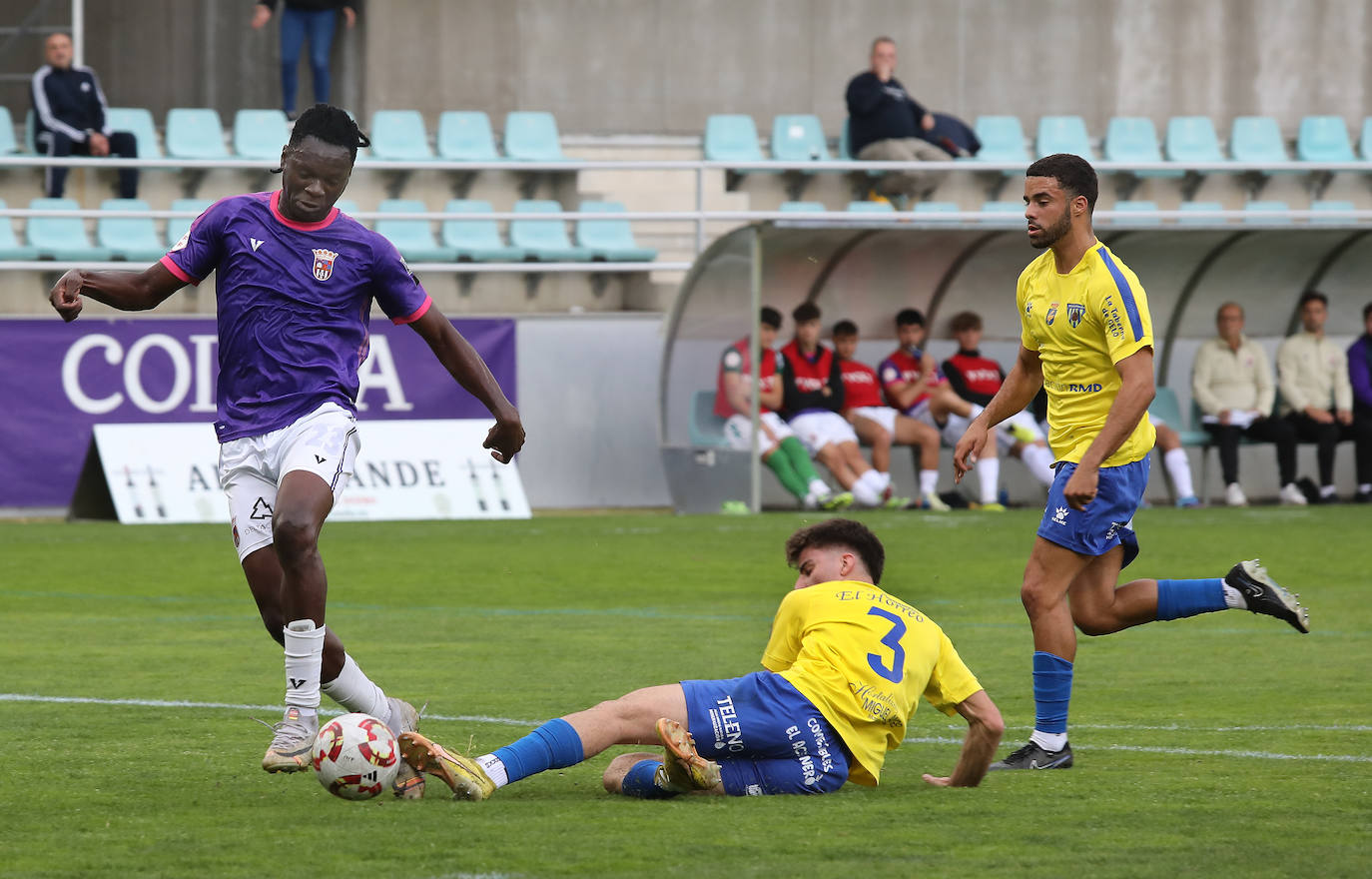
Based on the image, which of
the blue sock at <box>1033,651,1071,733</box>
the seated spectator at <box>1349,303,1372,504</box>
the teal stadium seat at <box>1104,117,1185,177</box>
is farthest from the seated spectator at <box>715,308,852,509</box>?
the blue sock at <box>1033,651,1071,733</box>

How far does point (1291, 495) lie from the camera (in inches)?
709

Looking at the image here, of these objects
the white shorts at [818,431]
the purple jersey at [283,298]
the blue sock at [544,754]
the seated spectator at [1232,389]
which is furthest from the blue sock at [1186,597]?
the seated spectator at [1232,389]

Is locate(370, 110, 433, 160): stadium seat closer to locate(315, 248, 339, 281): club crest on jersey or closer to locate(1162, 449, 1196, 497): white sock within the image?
locate(1162, 449, 1196, 497): white sock

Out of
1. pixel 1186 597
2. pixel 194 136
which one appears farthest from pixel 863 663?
pixel 194 136

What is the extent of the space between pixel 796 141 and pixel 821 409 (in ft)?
17.2

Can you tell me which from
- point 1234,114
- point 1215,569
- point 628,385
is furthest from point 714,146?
point 1215,569

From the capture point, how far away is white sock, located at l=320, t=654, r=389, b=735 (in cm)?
568

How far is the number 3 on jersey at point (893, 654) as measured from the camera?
511 cm

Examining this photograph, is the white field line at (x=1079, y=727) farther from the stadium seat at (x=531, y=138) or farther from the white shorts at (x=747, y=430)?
the stadium seat at (x=531, y=138)

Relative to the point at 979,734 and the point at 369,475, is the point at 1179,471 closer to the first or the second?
the point at 369,475

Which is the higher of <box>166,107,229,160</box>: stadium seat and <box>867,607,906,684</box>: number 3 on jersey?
<box>166,107,229,160</box>: stadium seat

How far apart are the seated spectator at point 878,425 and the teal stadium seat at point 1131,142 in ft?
20.8

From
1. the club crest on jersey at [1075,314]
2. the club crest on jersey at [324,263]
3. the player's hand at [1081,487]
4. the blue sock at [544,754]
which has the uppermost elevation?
the club crest on jersey at [324,263]

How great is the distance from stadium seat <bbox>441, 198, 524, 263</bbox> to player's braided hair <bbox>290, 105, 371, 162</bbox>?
1280 cm
